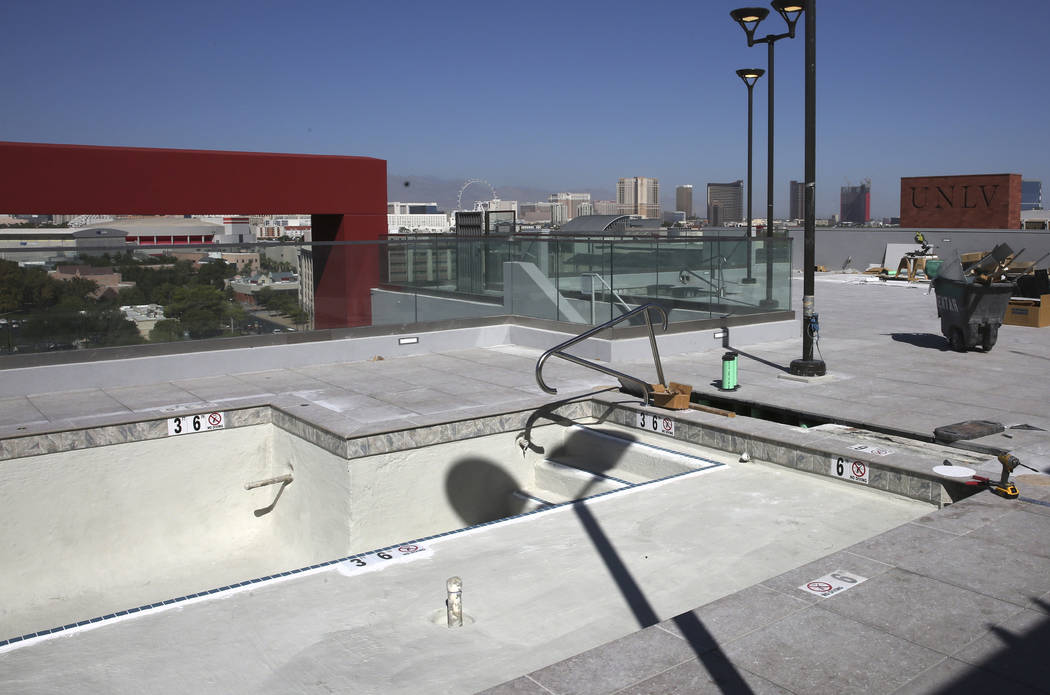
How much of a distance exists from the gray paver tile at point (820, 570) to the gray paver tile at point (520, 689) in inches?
72.2

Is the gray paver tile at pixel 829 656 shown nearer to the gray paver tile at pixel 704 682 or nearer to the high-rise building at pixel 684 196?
the gray paver tile at pixel 704 682

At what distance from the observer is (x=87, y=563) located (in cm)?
956

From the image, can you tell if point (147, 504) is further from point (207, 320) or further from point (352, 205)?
point (352, 205)

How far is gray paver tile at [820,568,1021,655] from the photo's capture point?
4676mm

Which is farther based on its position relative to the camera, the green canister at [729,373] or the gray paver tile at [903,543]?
the green canister at [729,373]

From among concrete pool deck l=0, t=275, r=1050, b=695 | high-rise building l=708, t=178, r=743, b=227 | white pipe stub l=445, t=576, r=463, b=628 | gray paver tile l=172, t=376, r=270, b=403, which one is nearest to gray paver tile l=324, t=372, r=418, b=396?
gray paver tile l=172, t=376, r=270, b=403

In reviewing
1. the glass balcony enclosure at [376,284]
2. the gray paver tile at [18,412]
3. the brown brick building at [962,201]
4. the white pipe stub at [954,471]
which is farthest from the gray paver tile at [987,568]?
the brown brick building at [962,201]

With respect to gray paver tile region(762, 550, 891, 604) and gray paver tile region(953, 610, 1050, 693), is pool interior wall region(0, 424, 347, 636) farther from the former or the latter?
gray paver tile region(953, 610, 1050, 693)

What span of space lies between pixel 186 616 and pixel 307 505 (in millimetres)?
4237

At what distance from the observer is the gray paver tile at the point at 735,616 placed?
4688 millimetres

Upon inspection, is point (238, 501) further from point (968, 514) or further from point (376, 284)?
point (968, 514)

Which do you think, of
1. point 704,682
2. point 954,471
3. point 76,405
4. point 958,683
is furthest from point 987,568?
point 76,405

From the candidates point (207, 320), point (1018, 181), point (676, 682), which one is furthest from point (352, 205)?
point (1018, 181)

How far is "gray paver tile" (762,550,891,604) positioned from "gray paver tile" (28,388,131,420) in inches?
309
